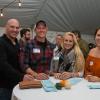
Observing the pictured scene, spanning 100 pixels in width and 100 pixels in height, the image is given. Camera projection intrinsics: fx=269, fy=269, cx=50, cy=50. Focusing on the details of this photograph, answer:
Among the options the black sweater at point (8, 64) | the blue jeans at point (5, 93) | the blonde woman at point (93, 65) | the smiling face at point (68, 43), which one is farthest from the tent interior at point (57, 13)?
the blue jeans at point (5, 93)

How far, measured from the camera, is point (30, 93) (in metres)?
2.34

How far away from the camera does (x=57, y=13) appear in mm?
6941

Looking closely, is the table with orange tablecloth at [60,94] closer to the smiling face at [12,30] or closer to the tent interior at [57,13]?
the smiling face at [12,30]

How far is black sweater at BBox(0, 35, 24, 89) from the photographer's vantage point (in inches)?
112

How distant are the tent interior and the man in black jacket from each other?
3396 millimetres

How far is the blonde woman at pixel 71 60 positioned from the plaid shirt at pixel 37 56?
18cm

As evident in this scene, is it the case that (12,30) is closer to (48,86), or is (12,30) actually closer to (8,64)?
(8,64)

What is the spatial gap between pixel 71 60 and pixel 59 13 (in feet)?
12.7

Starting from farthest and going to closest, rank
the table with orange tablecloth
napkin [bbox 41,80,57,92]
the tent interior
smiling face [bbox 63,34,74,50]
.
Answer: the tent interior < smiling face [bbox 63,34,74,50] < napkin [bbox 41,80,57,92] < the table with orange tablecloth

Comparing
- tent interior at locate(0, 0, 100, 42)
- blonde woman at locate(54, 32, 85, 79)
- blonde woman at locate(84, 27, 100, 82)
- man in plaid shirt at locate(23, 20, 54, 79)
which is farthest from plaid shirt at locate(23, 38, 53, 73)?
tent interior at locate(0, 0, 100, 42)

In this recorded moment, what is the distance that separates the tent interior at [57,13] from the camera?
6.43m

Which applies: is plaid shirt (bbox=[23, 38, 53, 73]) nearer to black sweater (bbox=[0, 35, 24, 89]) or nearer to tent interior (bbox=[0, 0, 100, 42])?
black sweater (bbox=[0, 35, 24, 89])

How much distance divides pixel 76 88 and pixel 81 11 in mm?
4609

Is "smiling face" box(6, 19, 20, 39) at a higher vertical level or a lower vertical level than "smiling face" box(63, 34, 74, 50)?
higher
